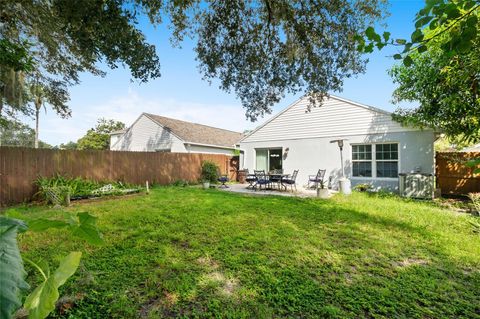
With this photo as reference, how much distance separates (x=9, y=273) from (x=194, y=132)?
1778cm

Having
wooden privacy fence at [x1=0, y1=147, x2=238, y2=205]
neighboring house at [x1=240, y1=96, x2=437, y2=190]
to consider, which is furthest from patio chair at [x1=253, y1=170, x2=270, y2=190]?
wooden privacy fence at [x1=0, y1=147, x2=238, y2=205]

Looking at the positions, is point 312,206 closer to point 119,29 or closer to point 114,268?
point 114,268

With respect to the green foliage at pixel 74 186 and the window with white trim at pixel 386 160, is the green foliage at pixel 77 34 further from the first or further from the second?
the window with white trim at pixel 386 160

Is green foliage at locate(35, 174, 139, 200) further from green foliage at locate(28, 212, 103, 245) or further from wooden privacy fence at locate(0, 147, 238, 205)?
green foliage at locate(28, 212, 103, 245)

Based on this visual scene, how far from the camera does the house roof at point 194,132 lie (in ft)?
53.8

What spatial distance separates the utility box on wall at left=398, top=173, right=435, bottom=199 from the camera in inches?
345

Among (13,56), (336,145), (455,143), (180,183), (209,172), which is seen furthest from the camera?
(209,172)

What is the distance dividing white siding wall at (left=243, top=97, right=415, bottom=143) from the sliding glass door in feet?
2.22

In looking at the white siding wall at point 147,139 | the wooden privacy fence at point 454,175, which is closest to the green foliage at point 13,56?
the white siding wall at point 147,139

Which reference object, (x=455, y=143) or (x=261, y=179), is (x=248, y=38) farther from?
(x=455, y=143)

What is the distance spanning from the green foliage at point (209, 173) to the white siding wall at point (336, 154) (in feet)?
6.34

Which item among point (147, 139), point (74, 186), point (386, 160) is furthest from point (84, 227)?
point (147, 139)

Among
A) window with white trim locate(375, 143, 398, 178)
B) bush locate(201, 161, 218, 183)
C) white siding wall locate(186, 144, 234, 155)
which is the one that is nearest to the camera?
window with white trim locate(375, 143, 398, 178)

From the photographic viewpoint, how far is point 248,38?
19.6 ft
